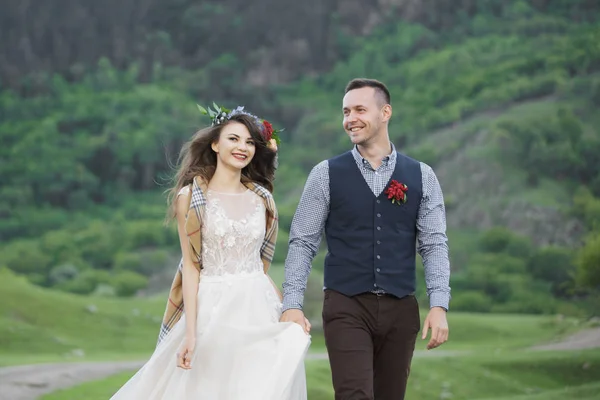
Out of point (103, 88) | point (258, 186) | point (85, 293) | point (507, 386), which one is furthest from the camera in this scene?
point (103, 88)

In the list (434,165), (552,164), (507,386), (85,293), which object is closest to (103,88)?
(85,293)

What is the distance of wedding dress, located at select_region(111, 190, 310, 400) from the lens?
3855mm

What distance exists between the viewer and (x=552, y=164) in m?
13.7

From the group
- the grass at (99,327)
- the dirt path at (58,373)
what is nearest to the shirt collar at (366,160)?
the dirt path at (58,373)

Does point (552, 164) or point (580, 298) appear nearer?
point (580, 298)

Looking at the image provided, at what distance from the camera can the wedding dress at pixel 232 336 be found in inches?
152

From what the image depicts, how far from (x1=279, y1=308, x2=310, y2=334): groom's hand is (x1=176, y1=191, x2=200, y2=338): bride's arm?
34 cm

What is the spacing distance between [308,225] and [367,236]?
0.79 feet

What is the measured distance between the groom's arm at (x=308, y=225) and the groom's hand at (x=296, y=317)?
0.9 inches

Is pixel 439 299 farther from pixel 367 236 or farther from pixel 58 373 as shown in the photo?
pixel 58 373

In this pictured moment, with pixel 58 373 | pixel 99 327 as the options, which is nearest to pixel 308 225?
pixel 58 373

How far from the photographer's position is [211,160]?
4.33 m

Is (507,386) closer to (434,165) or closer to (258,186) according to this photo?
(434,165)

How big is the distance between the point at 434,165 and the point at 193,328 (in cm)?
1012
